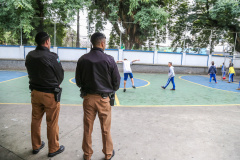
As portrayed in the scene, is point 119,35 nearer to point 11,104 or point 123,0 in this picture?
point 123,0

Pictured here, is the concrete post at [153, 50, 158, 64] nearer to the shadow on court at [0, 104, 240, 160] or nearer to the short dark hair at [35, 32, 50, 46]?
the shadow on court at [0, 104, 240, 160]

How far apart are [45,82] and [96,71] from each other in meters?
0.84

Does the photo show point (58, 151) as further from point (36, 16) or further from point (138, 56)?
point (36, 16)

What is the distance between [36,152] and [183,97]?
248 inches

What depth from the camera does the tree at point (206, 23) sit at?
15.9 metres

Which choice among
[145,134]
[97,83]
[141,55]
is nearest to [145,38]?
[141,55]

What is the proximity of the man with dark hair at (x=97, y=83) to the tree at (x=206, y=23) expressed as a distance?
14943 millimetres

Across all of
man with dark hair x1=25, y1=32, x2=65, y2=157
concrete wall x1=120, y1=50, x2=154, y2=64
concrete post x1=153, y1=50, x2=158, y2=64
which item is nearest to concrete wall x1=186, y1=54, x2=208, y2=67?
concrete post x1=153, y1=50, x2=158, y2=64

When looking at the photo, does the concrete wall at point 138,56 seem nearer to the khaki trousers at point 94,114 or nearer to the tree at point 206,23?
the tree at point 206,23

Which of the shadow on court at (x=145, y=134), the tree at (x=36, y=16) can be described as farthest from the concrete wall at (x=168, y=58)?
the shadow on court at (x=145, y=134)

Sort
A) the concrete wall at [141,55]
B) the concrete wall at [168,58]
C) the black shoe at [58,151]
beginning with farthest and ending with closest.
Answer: the concrete wall at [168,58] < the concrete wall at [141,55] < the black shoe at [58,151]

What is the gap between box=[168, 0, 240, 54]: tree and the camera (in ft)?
52.1

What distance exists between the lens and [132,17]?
689 inches

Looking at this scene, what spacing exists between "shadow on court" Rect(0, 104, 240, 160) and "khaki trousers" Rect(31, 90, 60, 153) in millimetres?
241
